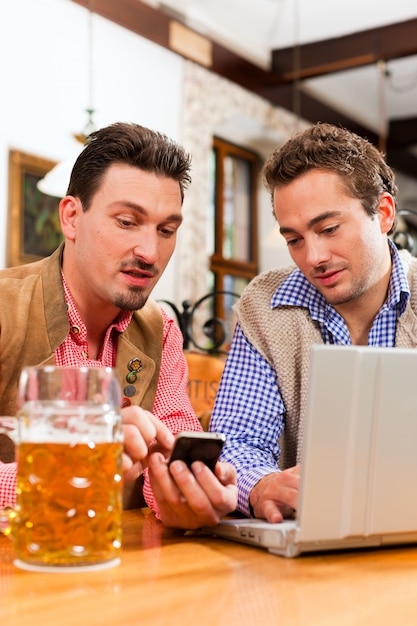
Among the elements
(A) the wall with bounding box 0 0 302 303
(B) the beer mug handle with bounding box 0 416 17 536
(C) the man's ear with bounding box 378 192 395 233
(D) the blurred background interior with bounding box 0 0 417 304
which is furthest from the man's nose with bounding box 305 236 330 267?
(A) the wall with bounding box 0 0 302 303

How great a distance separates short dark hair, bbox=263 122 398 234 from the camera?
5.56ft

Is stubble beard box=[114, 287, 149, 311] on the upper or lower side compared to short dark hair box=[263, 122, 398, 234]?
lower

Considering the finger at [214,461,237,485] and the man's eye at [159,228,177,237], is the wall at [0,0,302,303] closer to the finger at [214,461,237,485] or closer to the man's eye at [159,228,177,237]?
the man's eye at [159,228,177,237]

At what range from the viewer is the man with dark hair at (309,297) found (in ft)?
5.34

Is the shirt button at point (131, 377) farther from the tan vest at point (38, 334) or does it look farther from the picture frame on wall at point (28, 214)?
the picture frame on wall at point (28, 214)

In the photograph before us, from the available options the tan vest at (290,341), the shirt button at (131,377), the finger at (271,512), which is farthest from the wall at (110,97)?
the finger at (271,512)

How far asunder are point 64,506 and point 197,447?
222 mm

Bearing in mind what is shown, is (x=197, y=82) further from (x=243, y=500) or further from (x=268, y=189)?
(x=243, y=500)

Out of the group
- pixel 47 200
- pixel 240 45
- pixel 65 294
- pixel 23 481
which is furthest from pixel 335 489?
pixel 240 45

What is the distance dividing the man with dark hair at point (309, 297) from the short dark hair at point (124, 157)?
9.8 inches

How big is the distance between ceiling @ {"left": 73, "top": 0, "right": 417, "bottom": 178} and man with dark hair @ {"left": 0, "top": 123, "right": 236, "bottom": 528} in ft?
12.9

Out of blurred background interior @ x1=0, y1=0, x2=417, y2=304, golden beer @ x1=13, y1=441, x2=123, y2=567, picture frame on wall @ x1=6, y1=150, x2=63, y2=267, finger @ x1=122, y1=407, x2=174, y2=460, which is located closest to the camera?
golden beer @ x1=13, y1=441, x2=123, y2=567

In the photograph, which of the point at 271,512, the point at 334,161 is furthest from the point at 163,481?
the point at 334,161

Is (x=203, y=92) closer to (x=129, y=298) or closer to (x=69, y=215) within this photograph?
(x=69, y=215)
